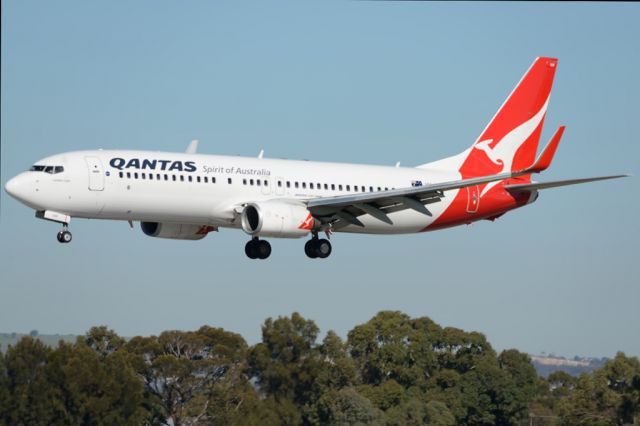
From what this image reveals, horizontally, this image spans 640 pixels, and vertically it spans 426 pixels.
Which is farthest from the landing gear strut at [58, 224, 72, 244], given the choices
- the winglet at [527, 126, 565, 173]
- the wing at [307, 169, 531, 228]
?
the winglet at [527, 126, 565, 173]

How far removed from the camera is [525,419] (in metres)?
113

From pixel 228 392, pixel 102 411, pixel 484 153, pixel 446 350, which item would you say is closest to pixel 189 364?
pixel 228 392

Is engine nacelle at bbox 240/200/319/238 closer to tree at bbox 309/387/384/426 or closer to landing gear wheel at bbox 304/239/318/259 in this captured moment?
landing gear wheel at bbox 304/239/318/259

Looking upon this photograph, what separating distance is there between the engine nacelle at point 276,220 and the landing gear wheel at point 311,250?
10.1 feet

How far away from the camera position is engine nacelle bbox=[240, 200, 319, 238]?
51.2 metres

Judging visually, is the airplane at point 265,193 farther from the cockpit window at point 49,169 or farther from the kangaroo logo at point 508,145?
the kangaroo logo at point 508,145

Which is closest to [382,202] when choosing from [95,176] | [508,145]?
[508,145]

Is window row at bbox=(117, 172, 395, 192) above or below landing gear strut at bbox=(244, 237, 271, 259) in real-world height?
above

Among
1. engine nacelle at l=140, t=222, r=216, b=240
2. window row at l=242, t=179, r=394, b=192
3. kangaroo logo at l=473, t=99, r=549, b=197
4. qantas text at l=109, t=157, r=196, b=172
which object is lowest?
engine nacelle at l=140, t=222, r=216, b=240

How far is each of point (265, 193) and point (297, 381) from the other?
48.9 m

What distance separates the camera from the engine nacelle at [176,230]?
55.3 metres

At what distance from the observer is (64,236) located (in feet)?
163

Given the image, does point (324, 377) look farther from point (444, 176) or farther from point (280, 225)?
point (280, 225)

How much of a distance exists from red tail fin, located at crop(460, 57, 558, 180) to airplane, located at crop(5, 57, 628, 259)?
1.85 feet
